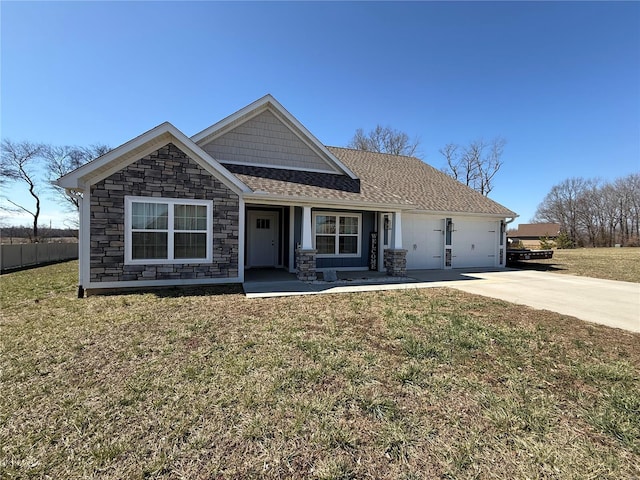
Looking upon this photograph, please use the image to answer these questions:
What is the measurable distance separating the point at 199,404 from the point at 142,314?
→ 3.64 metres

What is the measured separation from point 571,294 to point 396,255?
4.92 metres

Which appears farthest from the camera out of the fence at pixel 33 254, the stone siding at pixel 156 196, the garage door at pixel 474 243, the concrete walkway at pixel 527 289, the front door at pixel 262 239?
the fence at pixel 33 254

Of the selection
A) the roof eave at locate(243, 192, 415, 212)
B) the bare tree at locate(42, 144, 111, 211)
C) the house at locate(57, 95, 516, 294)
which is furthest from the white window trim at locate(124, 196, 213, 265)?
the bare tree at locate(42, 144, 111, 211)

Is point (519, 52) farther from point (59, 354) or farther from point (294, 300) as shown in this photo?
point (59, 354)

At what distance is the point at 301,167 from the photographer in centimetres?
1130

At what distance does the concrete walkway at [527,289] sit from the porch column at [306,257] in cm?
42

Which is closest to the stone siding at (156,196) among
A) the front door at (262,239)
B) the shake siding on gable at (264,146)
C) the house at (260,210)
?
the house at (260,210)

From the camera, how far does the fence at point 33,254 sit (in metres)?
14.6

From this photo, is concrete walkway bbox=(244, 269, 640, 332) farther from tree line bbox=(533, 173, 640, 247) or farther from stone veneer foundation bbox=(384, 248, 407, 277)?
tree line bbox=(533, 173, 640, 247)

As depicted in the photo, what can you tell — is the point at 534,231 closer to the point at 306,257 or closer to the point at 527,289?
the point at 527,289

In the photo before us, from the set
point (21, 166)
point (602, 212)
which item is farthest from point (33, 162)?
point (602, 212)

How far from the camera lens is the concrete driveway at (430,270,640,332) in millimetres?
5742

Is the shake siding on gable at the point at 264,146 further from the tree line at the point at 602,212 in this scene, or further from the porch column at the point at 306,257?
the tree line at the point at 602,212

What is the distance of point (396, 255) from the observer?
10.3 m
